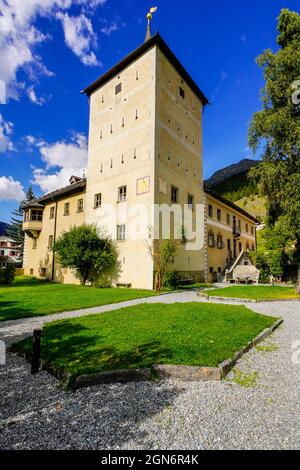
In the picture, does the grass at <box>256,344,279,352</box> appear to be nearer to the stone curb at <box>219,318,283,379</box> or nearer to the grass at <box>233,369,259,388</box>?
the stone curb at <box>219,318,283,379</box>

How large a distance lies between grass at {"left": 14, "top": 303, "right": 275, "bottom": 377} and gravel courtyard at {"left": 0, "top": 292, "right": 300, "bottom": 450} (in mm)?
460

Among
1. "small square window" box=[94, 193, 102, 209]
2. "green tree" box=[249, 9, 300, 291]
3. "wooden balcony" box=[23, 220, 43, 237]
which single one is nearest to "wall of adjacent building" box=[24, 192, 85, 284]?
"wooden balcony" box=[23, 220, 43, 237]

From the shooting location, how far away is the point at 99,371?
14.5 ft

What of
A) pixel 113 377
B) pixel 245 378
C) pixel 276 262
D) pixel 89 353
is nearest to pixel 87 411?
pixel 113 377

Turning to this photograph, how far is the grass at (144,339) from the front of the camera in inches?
191

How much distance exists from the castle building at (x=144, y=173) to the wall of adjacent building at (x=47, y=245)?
0.11 meters

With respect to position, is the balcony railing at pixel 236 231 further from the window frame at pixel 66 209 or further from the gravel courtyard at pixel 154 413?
the gravel courtyard at pixel 154 413

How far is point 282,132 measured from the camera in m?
16.2

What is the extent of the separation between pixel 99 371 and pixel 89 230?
1757 cm

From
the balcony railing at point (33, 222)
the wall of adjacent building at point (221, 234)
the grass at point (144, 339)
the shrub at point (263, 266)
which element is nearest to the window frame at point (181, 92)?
the wall of adjacent building at point (221, 234)

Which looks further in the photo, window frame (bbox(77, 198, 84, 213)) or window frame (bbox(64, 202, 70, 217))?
window frame (bbox(64, 202, 70, 217))

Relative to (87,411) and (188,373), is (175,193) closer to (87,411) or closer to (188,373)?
(188,373)

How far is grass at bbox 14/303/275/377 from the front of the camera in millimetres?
4848
